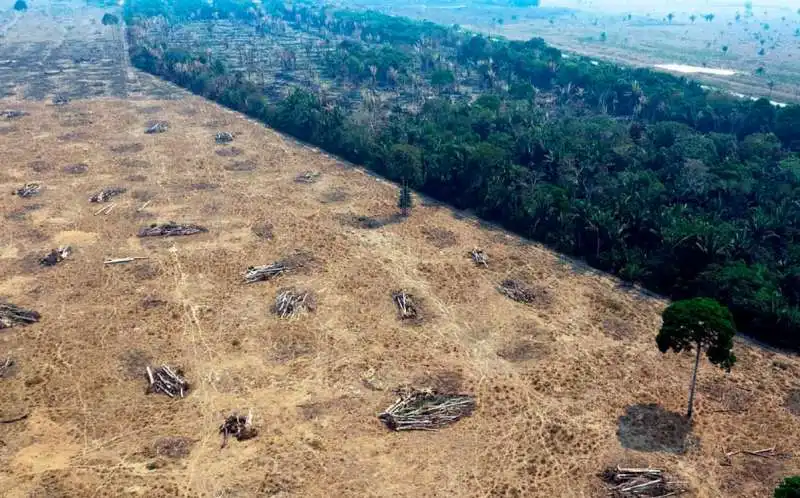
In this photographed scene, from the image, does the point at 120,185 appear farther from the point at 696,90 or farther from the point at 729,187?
the point at 696,90

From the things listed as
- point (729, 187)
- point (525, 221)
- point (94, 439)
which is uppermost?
point (729, 187)

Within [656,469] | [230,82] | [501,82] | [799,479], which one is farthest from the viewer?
[501,82]

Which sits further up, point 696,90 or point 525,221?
point 696,90

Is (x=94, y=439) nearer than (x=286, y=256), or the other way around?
(x=94, y=439)

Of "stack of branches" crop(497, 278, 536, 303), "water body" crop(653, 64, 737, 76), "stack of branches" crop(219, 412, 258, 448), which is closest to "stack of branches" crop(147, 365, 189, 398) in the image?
"stack of branches" crop(219, 412, 258, 448)

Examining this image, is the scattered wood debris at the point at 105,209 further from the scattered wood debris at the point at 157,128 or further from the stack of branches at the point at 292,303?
the scattered wood debris at the point at 157,128

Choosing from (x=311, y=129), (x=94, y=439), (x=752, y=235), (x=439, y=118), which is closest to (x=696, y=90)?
(x=439, y=118)

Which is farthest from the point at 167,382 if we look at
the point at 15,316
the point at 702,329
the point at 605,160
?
the point at 605,160

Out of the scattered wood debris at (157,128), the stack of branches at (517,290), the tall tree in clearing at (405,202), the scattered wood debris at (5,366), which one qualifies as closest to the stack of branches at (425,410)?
the stack of branches at (517,290)
